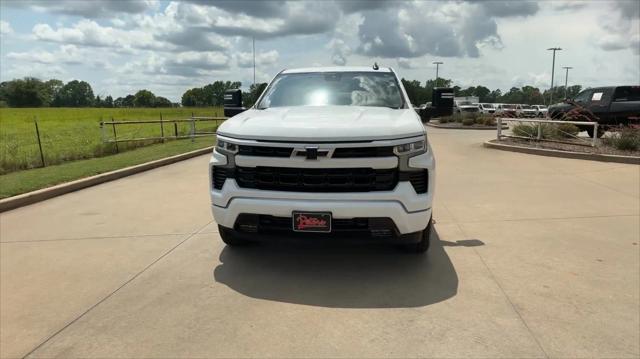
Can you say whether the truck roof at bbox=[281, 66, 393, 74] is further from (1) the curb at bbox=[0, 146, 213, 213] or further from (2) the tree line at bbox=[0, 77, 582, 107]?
(2) the tree line at bbox=[0, 77, 582, 107]

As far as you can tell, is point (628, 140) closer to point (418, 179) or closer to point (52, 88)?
point (418, 179)

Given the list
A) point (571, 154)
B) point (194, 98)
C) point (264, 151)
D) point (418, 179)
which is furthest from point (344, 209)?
point (194, 98)

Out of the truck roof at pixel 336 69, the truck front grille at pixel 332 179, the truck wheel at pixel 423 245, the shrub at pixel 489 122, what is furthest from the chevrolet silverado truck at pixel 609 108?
the truck front grille at pixel 332 179

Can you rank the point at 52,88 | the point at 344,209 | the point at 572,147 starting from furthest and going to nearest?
the point at 52,88, the point at 572,147, the point at 344,209

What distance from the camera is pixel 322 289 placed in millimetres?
3850

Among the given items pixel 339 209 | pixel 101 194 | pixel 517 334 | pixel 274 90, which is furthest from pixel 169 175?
pixel 517 334

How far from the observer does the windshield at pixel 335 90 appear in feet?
16.7

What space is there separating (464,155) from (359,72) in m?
7.93

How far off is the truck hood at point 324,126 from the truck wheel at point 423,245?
0.96 meters

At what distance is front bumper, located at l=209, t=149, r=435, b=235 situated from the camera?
3.70m

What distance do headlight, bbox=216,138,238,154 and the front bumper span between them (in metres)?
0.24

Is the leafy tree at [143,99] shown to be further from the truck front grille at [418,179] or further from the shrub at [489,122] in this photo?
the truck front grille at [418,179]

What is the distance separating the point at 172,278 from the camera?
4.14 m

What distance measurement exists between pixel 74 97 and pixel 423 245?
163m
